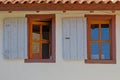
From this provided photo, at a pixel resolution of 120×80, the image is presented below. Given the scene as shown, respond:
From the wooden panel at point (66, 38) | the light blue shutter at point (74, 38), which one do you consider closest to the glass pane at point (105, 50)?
the light blue shutter at point (74, 38)

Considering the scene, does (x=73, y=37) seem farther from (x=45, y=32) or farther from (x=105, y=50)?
(x=105, y=50)

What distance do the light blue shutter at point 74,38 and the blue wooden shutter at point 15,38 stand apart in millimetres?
1321

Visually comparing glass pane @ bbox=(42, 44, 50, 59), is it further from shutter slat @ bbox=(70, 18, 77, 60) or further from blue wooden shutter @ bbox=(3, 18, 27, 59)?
shutter slat @ bbox=(70, 18, 77, 60)

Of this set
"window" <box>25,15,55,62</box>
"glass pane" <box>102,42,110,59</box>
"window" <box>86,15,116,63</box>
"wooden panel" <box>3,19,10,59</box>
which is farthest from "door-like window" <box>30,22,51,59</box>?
"glass pane" <box>102,42,110,59</box>

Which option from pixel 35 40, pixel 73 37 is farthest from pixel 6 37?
pixel 73 37

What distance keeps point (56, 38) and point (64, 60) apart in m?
0.77

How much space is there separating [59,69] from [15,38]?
1.77 metres

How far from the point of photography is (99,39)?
12.4 m

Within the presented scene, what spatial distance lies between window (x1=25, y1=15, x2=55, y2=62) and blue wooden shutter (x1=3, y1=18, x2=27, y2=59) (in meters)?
0.22

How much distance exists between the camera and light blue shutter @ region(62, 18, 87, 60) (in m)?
12.1

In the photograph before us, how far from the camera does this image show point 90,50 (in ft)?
40.5

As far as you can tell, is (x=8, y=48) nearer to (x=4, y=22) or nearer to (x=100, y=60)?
(x=4, y=22)

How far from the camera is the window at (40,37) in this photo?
485 inches

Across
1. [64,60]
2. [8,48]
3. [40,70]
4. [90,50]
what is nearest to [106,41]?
[90,50]
